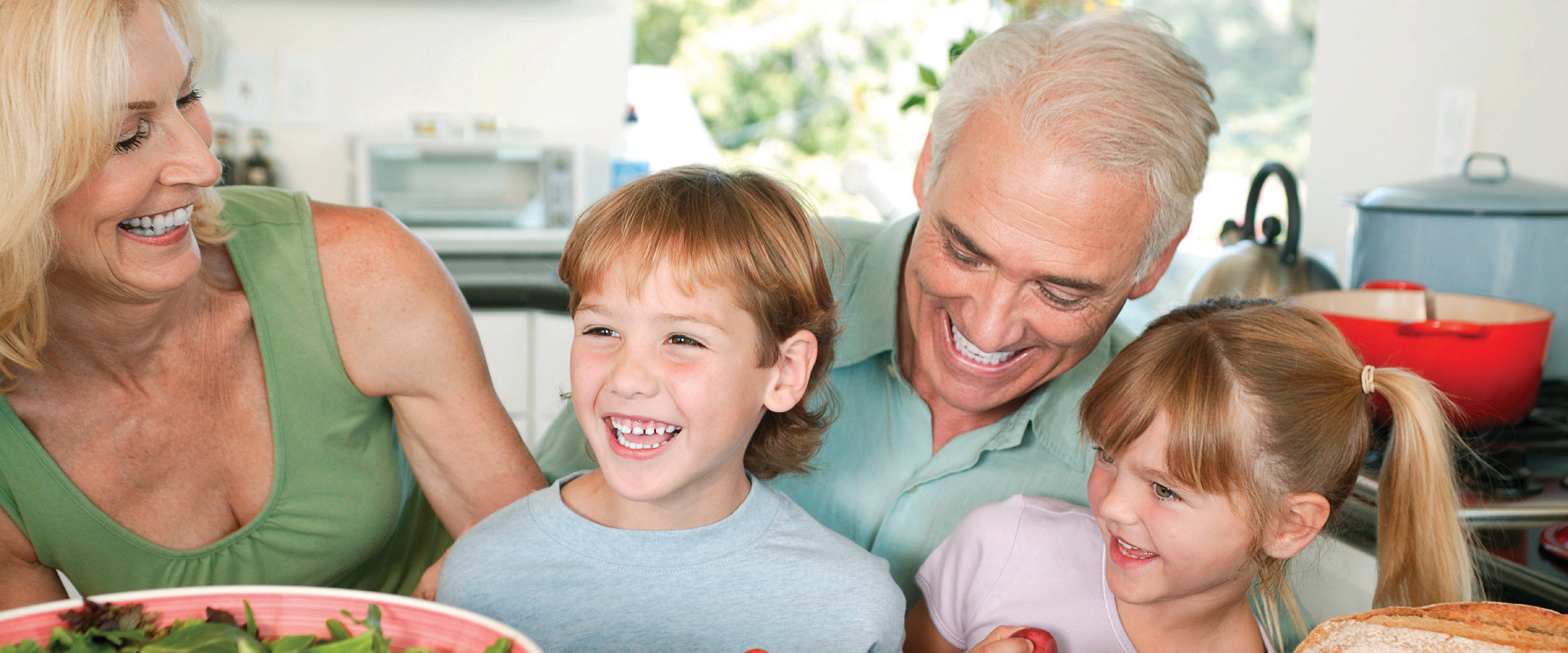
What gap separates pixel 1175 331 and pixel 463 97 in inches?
128

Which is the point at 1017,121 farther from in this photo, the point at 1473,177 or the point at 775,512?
the point at 1473,177

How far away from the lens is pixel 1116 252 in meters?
1.13

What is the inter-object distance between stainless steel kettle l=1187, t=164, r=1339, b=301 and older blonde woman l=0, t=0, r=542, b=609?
1.04m

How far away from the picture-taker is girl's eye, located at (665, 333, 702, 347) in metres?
0.99

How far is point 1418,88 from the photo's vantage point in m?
2.33

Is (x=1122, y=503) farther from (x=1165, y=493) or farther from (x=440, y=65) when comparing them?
(x=440, y=65)

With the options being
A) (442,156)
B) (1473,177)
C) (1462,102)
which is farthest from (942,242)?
(442,156)

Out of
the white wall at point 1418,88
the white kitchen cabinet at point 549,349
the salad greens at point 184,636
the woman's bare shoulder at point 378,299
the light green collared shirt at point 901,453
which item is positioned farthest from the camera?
the white kitchen cabinet at point 549,349

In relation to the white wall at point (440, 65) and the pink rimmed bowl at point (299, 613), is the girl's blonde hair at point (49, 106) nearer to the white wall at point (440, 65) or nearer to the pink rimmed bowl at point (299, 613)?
the pink rimmed bowl at point (299, 613)

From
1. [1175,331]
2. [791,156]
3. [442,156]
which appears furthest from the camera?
[791,156]

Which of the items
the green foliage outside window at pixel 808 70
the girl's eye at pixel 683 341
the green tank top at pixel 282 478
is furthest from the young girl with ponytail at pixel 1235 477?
the green foliage outside window at pixel 808 70

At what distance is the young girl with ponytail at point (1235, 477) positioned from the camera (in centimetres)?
99

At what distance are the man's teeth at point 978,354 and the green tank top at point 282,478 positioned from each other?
0.66 metres

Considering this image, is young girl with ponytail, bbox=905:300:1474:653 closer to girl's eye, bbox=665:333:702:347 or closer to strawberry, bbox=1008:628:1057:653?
strawberry, bbox=1008:628:1057:653
